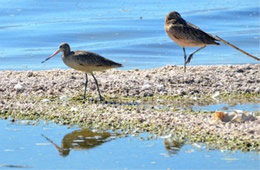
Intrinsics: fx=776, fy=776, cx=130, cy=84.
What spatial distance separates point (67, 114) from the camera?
11.6 m

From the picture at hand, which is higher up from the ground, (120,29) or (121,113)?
(120,29)

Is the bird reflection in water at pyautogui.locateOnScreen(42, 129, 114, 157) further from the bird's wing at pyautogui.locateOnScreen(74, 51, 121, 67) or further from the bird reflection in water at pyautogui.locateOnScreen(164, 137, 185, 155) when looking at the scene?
the bird's wing at pyautogui.locateOnScreen(74, 51, 121, 67)

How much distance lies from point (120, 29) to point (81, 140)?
480 inches

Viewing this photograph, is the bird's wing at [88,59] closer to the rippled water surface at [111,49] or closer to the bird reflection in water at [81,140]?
the rippled water surface at [111,49]

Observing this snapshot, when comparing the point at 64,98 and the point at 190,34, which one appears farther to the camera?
the point at 190,34

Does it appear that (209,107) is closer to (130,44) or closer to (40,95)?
(40,95)

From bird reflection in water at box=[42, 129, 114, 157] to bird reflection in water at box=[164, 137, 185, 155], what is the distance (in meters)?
0.81

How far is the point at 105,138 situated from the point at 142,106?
73.2 inches

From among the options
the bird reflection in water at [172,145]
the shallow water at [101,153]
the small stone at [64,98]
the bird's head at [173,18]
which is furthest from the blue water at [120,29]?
the bird reflection in water at [172,145]

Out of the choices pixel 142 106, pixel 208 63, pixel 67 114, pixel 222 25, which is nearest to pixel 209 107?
pixel 142 106

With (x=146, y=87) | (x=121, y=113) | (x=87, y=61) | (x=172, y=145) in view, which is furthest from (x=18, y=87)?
(x=172, y=145)

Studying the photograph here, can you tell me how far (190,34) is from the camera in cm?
1555

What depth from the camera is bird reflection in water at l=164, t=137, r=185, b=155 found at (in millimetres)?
9818

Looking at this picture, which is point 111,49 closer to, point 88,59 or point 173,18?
point 173,18
